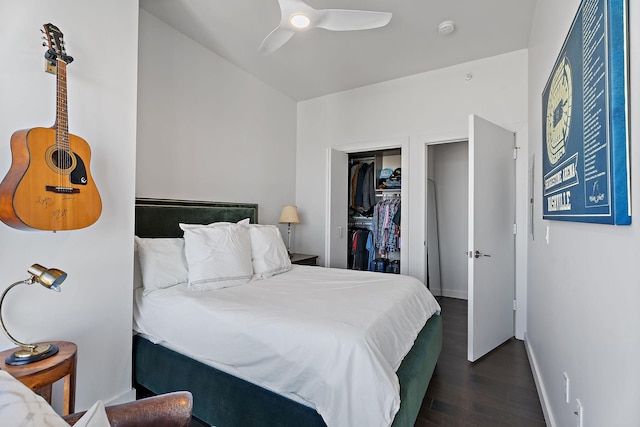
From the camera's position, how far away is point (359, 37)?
2.89 metres

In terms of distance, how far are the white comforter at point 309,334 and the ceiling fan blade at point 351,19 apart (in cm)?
180

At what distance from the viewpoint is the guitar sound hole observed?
152 cm

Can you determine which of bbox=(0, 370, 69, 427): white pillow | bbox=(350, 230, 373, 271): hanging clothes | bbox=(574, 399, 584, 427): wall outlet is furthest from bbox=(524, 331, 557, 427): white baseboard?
bbox=(350, 230, 373, 271): hanging clothes

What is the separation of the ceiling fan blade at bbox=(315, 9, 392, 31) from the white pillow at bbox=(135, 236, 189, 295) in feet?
6.24

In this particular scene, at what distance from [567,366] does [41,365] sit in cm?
235

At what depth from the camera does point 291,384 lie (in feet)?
4.66

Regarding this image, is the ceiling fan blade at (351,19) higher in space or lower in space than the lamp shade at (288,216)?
higher

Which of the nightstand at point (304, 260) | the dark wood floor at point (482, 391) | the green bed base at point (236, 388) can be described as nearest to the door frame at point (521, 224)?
the dark wood floor at point (482, 391)

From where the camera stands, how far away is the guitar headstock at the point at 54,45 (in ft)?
5.06

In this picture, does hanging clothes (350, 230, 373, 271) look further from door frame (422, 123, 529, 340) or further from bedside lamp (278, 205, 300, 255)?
door frame (422, 123, 529, 340)

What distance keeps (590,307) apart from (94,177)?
249cm

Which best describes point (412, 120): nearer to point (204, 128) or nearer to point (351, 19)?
point (351, 19)

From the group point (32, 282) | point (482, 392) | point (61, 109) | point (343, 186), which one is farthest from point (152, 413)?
point (343, 186)

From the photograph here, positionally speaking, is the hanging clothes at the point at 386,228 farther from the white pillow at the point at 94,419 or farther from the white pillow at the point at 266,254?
the white pillow at the point at 94,419
